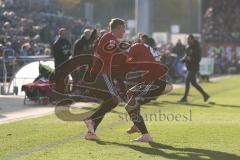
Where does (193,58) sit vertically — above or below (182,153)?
above

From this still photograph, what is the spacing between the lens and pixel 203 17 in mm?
50844

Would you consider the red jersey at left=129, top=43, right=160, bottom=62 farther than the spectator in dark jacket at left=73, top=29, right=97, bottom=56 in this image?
No

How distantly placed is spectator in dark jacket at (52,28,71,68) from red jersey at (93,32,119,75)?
7.24 metres

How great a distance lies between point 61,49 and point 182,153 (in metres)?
9.22

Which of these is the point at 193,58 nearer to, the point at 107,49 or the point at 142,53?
the point at 142,53

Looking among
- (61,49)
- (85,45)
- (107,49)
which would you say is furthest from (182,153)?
(61,49)

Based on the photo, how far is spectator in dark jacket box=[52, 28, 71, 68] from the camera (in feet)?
61.4

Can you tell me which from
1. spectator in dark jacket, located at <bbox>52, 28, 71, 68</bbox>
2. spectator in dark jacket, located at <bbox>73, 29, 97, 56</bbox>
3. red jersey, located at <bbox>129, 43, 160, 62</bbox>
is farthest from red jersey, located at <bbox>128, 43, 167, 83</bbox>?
spectator in dark jacket, located at <bbox>52, 28, 71, 68</bbox>

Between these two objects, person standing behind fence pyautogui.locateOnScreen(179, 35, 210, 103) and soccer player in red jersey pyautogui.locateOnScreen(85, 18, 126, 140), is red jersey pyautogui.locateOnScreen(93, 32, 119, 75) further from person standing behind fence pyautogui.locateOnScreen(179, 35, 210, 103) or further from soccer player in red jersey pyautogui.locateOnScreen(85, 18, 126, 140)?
person standing behind fence pyautogui.locateOnScreen(179, 35, 210, 103)

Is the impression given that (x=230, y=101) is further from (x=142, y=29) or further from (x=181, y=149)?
(x=142, y=29)

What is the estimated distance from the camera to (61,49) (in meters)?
18.7

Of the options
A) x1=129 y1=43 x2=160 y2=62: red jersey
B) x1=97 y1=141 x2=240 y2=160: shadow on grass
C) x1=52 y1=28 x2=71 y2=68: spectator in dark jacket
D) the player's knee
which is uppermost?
x1=129 y1=43 x2=160 y2=62: red jersey

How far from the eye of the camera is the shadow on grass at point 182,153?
965 centimetres

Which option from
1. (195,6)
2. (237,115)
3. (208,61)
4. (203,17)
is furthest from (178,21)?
(237,115)
